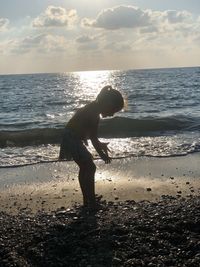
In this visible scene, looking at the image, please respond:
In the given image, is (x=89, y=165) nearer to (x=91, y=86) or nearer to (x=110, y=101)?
(x=110, y=101)

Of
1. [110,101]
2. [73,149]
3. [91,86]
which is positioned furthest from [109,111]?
[91,86]

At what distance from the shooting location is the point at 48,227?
21.8 ft

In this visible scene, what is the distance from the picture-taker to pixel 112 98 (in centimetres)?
710

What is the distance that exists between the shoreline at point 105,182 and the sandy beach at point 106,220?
0.06 ft

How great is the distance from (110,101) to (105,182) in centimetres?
336

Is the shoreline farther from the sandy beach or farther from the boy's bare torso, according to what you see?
the boy's bare torso

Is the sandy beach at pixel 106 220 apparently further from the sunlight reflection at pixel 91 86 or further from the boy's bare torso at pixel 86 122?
the sunlight reflection at pixel 91 86

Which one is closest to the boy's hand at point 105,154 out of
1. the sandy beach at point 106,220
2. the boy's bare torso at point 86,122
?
the boy's bare torso at point 86,122

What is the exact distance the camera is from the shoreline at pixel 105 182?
876cm

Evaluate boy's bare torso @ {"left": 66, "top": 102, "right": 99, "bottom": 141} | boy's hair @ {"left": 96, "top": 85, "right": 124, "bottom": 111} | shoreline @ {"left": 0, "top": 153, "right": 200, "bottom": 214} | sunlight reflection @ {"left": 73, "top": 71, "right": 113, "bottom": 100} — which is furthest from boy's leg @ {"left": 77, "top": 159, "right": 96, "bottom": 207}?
sunlight reflection @ {"left": 73, "top": 71, "right": 113, "bottom": 100}

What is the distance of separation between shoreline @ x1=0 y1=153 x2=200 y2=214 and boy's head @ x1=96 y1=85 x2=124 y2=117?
2.05m

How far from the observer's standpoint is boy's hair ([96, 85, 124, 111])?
7.07 meters

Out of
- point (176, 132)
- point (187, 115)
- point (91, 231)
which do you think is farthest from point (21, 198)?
point (187, 115)

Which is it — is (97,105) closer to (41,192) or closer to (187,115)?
(41,192)
